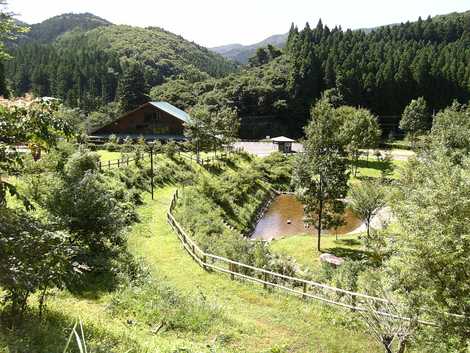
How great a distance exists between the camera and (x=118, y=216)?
16.9 m

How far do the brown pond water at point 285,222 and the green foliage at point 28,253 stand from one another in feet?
85.8

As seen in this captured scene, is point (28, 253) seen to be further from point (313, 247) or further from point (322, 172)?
point (313, 247)

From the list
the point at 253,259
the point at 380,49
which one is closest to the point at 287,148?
the point at 253,259

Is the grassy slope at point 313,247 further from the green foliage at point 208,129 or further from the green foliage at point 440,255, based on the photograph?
the green foliage at point 208,129

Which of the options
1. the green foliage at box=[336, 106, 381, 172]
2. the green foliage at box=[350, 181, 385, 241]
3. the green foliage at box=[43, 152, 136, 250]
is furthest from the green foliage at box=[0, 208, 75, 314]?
the green foliage at box=[336, 106, 381, 172]

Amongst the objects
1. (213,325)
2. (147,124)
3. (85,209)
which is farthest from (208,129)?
(213,325)

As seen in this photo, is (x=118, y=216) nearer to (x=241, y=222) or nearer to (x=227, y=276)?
(x=227, y=276)

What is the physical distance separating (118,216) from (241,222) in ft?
63.4

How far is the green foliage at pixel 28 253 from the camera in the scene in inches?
253

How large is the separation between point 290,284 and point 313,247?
37.1 ft

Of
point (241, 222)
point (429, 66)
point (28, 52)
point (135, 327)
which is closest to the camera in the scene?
point (135, 327)

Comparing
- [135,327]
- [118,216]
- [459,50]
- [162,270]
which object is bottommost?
[162,270]

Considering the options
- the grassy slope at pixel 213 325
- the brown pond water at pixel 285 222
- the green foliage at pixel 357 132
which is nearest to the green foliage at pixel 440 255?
the grassy slope at pixel 213 325

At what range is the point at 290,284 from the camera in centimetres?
1700
